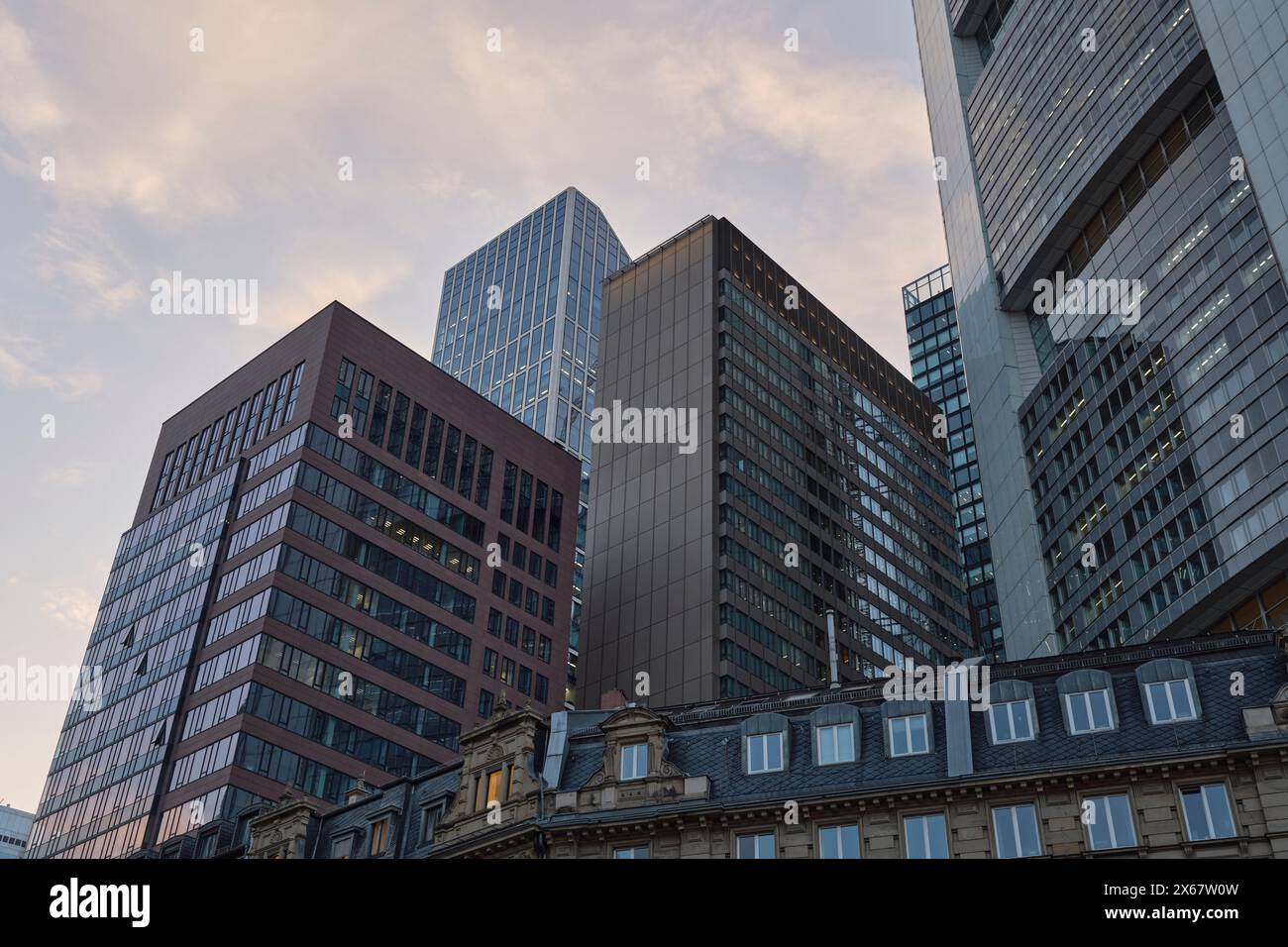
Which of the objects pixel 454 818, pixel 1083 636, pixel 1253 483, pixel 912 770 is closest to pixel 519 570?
pixel 1083 636

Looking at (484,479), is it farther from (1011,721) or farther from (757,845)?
(1011,721)

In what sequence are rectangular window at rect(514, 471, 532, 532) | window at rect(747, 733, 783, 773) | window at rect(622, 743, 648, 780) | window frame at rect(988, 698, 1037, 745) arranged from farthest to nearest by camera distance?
rectangular window at rect(514, 471, 532, 532), window at rect(622, 743, 648, 780), window at rect(747, 733, 783, 773), window frame at rect(988, 698, 1037, 745)

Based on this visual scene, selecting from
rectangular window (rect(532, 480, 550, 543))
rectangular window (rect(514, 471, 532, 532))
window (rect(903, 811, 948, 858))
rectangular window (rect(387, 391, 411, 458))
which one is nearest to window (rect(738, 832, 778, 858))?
window (rect(903, 811, 948, 858))

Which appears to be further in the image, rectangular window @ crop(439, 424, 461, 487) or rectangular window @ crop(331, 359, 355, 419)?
rectangular window @ crop(439, 424, 461, 487)

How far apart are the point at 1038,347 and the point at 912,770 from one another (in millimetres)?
101573

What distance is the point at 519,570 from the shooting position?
447ft

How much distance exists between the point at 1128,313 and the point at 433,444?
67974mm

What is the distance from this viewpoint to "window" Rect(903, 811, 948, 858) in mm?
41875

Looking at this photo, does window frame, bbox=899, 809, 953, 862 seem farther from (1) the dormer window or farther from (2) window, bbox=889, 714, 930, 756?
(1) the dormer window

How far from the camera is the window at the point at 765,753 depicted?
46.7 m

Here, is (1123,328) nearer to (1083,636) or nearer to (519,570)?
(1083,636)

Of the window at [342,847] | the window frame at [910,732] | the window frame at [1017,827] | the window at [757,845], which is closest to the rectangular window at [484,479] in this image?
the window at [342,847]

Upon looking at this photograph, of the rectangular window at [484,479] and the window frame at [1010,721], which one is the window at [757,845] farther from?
the rectangular window at [484,479]

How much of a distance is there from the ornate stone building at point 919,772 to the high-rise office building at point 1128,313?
174 ft
